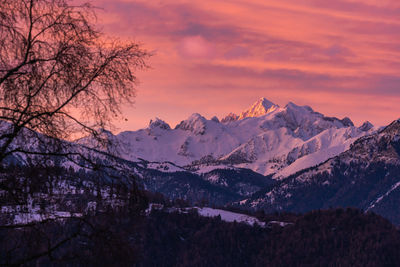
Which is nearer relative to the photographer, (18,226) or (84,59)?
(18,226)

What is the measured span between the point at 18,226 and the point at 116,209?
2.33 metres

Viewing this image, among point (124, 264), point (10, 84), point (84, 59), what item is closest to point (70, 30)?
point (84, 59)

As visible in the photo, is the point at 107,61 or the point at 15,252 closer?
the point at 15,252

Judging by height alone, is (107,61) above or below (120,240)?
above

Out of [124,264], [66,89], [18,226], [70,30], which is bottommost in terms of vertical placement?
[124,264]

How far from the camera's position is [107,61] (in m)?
17.3

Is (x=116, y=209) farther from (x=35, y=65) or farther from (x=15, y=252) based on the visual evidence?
(x=35, y=65)

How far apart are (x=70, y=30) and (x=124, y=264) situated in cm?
611

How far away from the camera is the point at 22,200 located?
15789 mm

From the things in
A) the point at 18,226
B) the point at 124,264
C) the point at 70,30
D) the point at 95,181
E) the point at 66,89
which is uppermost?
the point at 70,30

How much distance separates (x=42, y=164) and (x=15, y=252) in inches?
87.8

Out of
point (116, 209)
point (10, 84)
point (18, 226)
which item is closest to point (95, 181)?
point (116, 209)

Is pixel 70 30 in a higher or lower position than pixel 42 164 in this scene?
higher

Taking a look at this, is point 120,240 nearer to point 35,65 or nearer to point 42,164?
point 42,164
